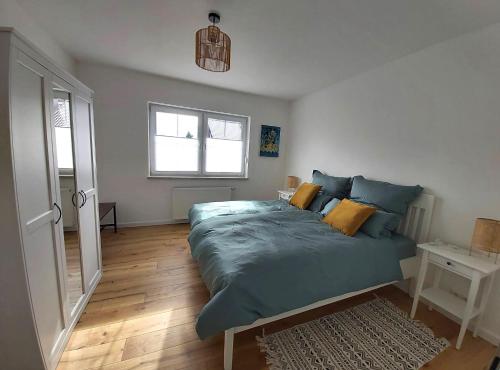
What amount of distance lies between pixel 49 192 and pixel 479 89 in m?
3.19

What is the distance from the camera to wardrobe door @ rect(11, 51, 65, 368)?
102 cm

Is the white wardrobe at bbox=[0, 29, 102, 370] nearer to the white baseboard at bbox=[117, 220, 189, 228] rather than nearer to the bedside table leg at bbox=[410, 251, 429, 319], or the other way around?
the white baseboard at bbox=[117, 220, 189, 228]

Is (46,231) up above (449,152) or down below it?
below

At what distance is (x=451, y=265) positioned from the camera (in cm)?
164

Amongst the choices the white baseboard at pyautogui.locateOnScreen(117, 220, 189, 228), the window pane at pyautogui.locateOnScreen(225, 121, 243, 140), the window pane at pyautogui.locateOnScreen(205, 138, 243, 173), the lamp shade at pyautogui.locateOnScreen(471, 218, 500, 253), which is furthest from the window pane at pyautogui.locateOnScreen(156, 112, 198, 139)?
the lamp shade at pyautogui.locateOnScreen(471, 218, 500, 253)

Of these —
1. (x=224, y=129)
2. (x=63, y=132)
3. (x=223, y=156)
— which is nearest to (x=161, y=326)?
(x=63, y=132)

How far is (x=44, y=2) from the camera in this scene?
5.55 feet

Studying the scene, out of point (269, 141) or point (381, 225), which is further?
point (269, 141)

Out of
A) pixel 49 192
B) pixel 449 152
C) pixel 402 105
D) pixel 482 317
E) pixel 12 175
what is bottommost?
pixel 482 317

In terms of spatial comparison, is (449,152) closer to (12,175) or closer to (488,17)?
(488,17)

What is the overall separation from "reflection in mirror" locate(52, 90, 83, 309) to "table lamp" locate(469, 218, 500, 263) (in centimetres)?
287

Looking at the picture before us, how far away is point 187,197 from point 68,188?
2.20 metres

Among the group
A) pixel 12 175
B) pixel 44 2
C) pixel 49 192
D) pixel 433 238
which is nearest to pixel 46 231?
pixel 49 192

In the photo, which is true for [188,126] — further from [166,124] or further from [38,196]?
[38,196]
